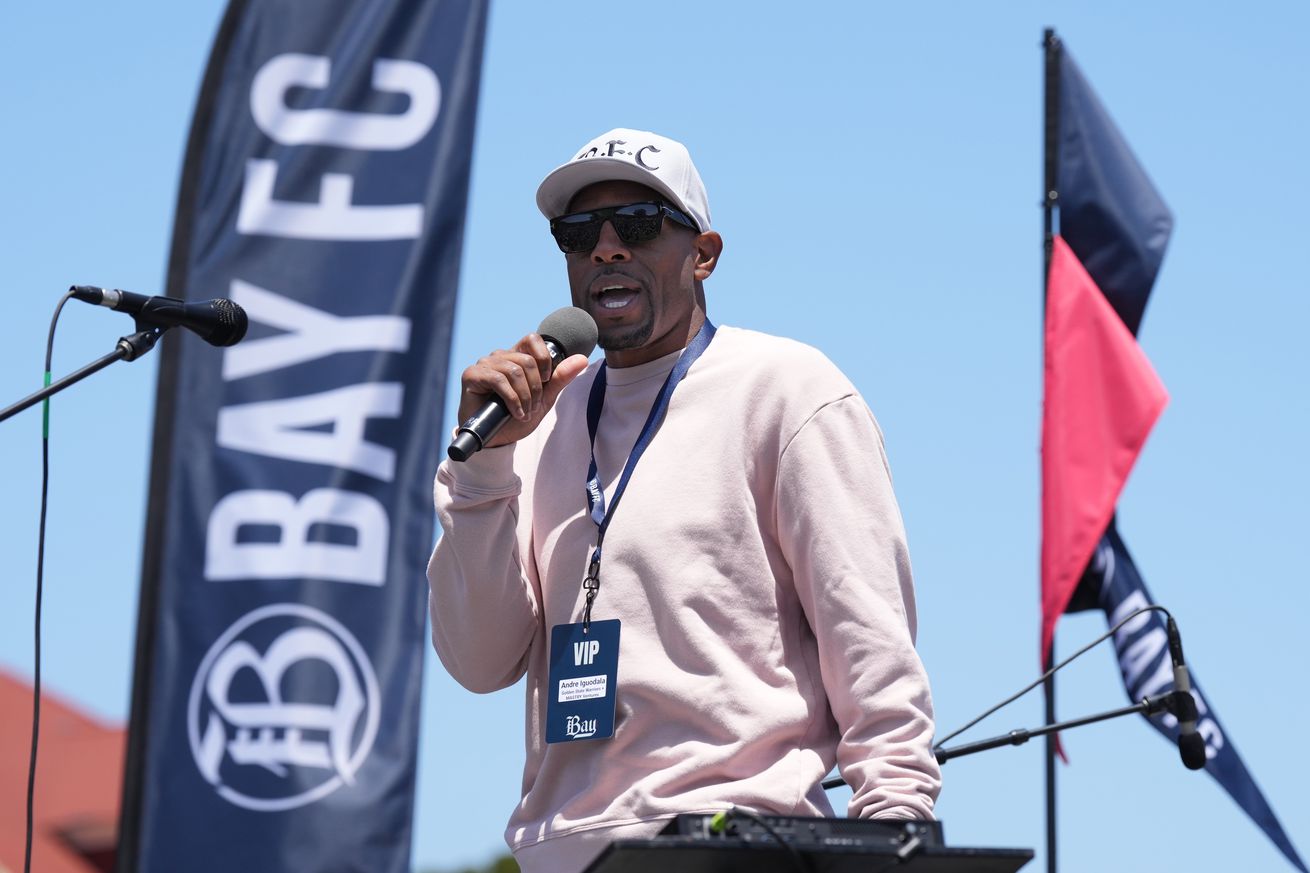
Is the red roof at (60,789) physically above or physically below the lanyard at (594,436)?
below

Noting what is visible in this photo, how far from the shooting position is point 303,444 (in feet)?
25.9

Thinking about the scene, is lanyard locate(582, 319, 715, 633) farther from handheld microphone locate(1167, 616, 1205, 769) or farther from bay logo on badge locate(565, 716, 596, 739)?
handheld microphone locate(1167, 616, 1205, 769)

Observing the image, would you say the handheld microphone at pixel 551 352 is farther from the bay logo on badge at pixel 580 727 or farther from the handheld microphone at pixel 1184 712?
→ the handheld microphone at pixel 1184 712

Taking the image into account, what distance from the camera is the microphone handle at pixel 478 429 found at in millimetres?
2968

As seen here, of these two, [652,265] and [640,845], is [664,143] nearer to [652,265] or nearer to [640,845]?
[652,265]

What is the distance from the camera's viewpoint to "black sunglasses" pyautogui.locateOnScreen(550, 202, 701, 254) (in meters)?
3.42

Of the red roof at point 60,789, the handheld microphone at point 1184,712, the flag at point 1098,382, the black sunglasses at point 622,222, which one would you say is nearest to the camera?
the black sunglasses at point 622,222

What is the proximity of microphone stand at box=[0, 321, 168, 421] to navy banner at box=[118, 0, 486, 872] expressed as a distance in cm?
395

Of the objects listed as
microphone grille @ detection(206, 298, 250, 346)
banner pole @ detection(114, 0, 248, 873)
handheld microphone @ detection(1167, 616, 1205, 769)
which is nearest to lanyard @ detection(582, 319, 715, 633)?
microphone grille @ detection(206, 298, 250, 346)

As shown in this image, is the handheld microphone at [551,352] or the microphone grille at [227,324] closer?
the handheld microphone at [551,352]

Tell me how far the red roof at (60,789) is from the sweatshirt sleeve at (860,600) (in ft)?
58.3

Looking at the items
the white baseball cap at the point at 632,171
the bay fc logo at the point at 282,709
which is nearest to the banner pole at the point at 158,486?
the bay fc logo at the point at 282,709

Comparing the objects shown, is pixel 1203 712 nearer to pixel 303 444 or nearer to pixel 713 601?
pixel 303 444

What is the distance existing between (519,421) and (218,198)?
545cm
